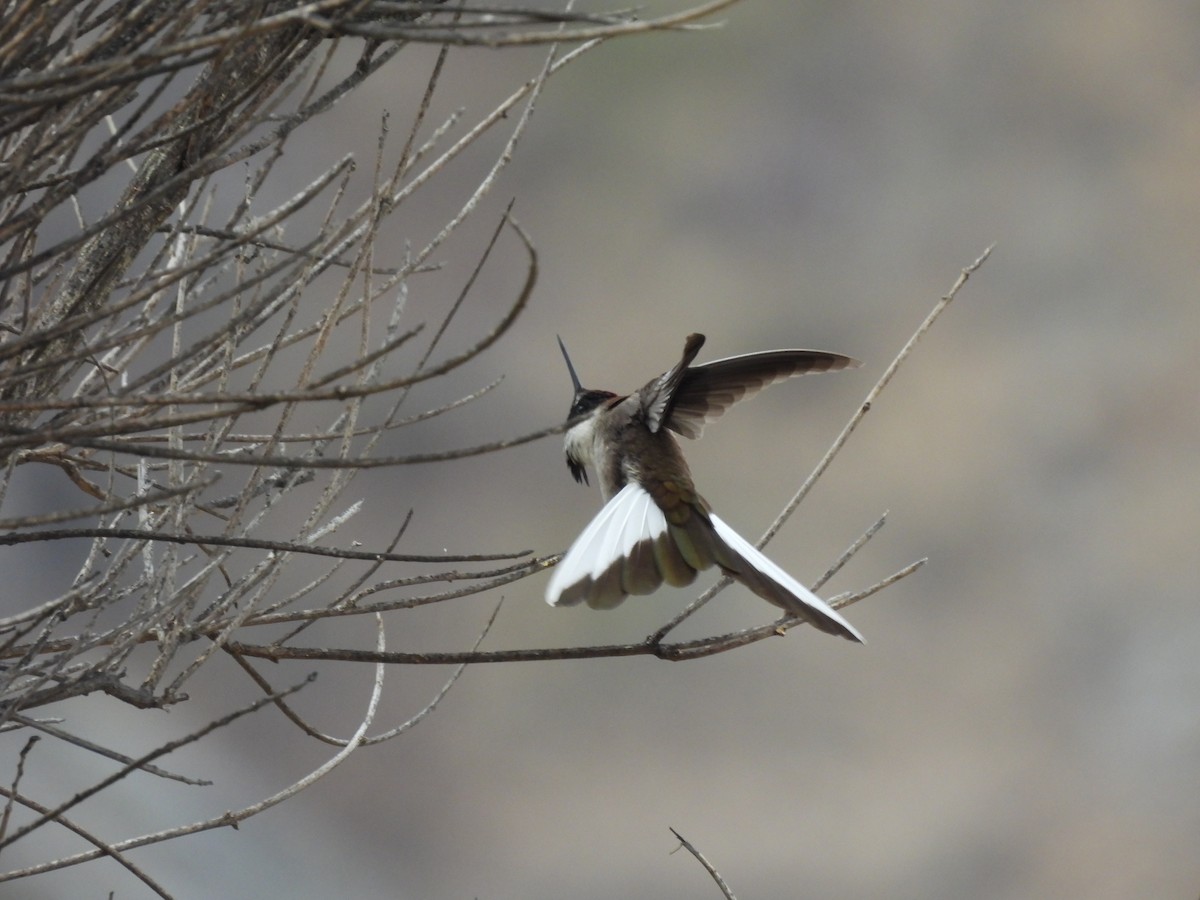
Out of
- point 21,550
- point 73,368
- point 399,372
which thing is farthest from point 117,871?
point 73,368

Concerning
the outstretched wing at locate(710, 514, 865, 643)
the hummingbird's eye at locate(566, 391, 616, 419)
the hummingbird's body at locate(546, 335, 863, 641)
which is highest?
the hummingbird's eye at locate(566, 391, 616, 419)

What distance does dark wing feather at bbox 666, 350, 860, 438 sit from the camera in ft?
8.01

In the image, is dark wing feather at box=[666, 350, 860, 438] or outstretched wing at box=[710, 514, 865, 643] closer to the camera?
outstretched wing at box=[710, 514, 865, 643]

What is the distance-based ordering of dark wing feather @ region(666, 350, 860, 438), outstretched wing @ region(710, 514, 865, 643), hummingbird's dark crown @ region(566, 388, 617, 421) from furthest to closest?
hummingbird's dark crown @ region(566, 388, 617, 421)
dark wing feather @ region(666, 350, 860, 438)
outstretched wing @ region(710, 514, 865, 643)

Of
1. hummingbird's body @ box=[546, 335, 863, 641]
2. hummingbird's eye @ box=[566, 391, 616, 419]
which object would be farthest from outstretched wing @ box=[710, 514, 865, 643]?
hummingbird's eye @ box=[566, 391, 616, 419]

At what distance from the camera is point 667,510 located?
8.09ft

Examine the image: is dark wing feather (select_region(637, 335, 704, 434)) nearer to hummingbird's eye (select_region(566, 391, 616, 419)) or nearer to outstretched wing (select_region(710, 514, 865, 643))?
hummingbird's eye (select_region(566, 391, 616, 419))

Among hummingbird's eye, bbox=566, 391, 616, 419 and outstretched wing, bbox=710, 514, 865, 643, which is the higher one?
hummingbird's eye, bbox=566, 391, 616, 419

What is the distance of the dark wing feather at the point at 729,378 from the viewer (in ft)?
8.01

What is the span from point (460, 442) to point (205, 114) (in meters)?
8.37

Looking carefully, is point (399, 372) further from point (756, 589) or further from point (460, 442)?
point (756, 589)

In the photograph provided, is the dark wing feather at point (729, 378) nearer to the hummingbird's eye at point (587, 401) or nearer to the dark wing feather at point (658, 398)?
the dark wing feather at point (658, 398)

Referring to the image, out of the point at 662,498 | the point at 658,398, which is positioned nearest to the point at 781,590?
the point at 662,498

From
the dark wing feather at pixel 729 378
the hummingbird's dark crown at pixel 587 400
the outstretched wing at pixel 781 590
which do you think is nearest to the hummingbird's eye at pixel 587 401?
the hummingbird's dark crown at pixel 587 400
